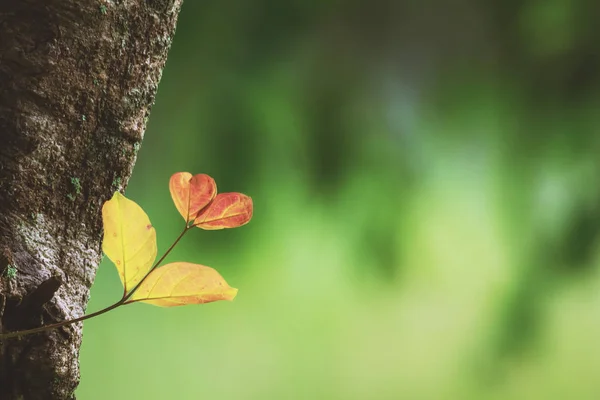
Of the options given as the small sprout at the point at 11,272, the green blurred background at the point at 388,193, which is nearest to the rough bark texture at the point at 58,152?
the small sprout at the point at 11,272

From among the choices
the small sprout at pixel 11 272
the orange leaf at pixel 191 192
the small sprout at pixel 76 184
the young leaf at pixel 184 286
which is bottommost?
the small sprout at pixel 11 272

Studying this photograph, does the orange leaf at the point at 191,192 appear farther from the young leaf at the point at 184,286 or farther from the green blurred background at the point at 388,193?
the green blurred background at the point at 388,193

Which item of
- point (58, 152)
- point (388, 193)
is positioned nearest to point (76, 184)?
point (58, 152)

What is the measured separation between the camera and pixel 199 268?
→ 0.89 feet

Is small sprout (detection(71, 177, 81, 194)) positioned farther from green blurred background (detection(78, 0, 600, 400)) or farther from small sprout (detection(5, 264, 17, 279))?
green blurred background (detection(78, 0, 600, 400))

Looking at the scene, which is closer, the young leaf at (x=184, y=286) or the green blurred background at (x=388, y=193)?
the young leaf at (x=184, y=286)

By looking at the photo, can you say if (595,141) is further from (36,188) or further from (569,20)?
(36,188)

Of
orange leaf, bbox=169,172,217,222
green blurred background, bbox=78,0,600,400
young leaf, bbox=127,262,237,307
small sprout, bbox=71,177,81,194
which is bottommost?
young leaf, bbox=127,262,237,307

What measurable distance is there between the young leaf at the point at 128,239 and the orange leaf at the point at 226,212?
4 cm

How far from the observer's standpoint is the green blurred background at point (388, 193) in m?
1.03

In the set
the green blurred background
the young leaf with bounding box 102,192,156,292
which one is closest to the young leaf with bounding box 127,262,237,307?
the young leaf with bounding box 102,192,156,292

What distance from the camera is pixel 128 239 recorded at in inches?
10.1

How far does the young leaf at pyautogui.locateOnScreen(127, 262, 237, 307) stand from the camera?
27 centimetres

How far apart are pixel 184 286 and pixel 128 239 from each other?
4 cm
